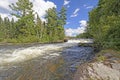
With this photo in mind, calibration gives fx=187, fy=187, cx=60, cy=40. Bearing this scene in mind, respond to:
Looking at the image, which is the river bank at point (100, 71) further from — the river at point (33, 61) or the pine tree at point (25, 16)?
the pine tree at point (25, 16)

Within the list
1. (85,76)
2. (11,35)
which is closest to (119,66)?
(85,76)

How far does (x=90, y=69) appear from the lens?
6.45m

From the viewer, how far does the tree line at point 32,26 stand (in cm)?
5347

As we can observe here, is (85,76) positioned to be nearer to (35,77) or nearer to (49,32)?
(35,77)

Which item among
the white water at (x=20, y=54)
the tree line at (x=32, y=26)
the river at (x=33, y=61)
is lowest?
the river at (x=33, y=61)

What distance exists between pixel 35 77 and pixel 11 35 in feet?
207

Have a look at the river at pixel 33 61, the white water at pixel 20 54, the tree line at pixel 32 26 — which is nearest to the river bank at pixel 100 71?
the river at pixel 33 61

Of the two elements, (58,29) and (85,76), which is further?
(58,29)

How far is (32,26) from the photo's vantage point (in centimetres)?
5619

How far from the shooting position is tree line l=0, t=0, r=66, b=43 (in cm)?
5347

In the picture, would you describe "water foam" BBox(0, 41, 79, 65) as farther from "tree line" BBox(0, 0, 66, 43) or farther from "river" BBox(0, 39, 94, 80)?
"tree line" BBox(0, 0, 66, 43)

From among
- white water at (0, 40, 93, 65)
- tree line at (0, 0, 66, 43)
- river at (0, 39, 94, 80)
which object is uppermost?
tree line at (0, 0, 66, 43)

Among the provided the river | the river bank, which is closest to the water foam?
the river

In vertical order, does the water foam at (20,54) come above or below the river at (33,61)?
above
